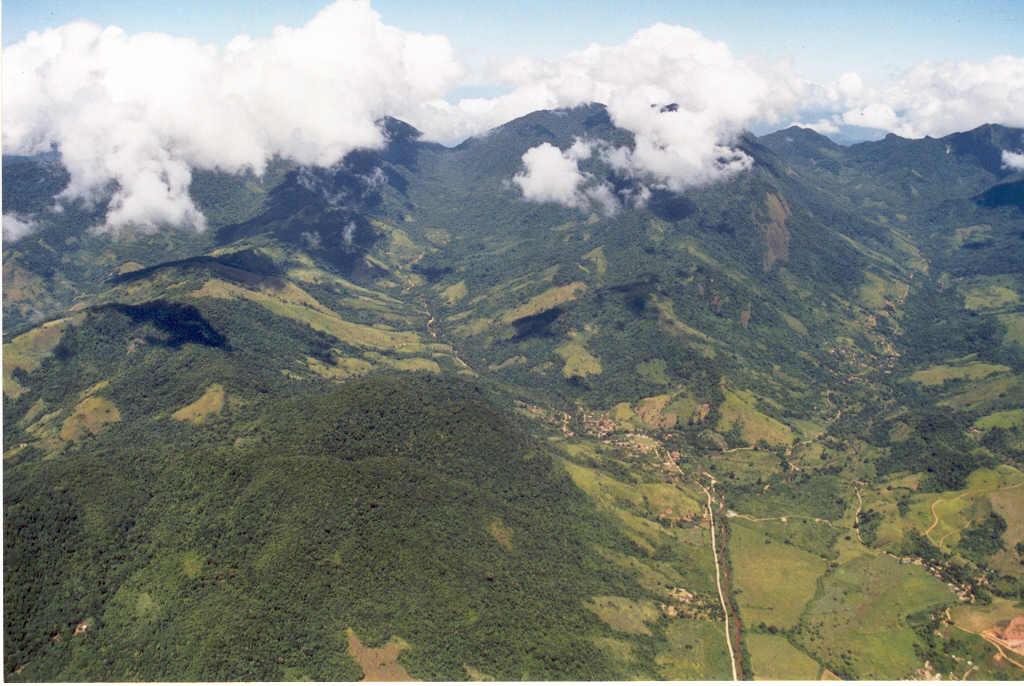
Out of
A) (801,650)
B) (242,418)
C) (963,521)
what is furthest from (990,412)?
(242,418)

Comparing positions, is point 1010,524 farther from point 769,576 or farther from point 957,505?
point 769,576

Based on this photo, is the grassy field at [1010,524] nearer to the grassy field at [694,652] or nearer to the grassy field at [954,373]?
the grassy field at [694,652]

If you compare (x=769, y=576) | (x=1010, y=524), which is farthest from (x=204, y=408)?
(x=1010, y=524)

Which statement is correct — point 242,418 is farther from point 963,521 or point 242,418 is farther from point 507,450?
point 963,521

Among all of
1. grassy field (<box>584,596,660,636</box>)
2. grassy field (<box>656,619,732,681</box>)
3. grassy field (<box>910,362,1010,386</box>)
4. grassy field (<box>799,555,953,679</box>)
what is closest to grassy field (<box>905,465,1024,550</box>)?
grassy field (<box>799,555,953,679</box>)

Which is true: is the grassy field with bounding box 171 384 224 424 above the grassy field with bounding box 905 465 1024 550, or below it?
above

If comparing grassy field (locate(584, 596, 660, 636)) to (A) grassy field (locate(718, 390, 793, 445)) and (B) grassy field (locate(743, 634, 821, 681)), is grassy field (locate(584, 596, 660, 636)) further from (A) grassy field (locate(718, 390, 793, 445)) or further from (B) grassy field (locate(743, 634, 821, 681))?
(A) grassy field (locate(718, 390, 793, 445))

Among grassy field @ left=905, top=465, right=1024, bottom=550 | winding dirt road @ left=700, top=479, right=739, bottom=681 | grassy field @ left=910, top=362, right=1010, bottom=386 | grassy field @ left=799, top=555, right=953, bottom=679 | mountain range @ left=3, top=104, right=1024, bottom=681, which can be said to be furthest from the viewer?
grassy field @ left=910, top=362, right=1010, bottom=386
